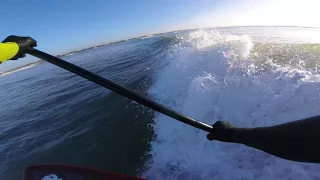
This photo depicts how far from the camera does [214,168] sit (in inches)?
241

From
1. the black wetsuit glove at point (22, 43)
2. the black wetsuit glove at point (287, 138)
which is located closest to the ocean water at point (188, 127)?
the black wetsuit glove at point (287, 138)

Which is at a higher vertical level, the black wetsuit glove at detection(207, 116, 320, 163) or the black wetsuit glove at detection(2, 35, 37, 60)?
the black wetsuit glove at detection(2, 35, 37, 60)

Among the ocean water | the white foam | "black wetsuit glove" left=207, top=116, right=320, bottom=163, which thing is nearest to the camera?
"black wetsuit glove" left=207, top=116, right=320, bottom=163

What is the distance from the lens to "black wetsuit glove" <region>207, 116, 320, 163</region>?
189 cm

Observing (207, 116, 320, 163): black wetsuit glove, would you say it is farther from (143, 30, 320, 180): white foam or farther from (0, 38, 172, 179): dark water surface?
(0, 38, 172, 179): dark water surface

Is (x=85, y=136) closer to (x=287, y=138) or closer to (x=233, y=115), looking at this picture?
(x=233, y=115)

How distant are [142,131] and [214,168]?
148 inches

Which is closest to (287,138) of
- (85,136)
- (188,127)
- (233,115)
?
(233,115)

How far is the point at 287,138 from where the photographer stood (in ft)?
6.91

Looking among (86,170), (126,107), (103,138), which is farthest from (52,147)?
(86,170)

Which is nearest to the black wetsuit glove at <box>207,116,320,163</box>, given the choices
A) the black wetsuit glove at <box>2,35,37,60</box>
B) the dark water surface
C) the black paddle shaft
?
A: the black paddle shaft

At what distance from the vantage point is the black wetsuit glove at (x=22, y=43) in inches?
105

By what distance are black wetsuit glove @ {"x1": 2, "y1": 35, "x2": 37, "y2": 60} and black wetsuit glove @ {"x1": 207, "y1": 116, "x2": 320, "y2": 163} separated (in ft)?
7.17

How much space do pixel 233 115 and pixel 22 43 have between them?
236 inches
